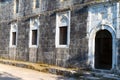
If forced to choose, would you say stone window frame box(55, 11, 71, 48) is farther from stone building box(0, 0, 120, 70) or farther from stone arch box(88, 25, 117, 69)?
stone arch box(88, 25, 117, 69)

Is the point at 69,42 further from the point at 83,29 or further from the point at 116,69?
the point at 116,69

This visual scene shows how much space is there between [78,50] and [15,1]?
377 inches

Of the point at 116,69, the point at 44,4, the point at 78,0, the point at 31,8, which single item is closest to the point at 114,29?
the point at 116,69

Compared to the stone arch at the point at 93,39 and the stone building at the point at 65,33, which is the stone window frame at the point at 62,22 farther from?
the stone arch at the point at 93,39

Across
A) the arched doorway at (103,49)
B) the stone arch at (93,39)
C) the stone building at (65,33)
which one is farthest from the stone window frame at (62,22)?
the arched doorway at (103,49)

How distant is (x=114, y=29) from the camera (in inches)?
478

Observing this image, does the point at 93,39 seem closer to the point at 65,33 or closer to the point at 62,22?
the point at 65,33

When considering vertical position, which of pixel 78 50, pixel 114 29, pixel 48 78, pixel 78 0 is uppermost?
pixel 78 0

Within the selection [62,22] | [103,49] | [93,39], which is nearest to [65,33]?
[62,22]

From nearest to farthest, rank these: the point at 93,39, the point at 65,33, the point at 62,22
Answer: the point at 93,39, the point at 65,33, the point at 62,22

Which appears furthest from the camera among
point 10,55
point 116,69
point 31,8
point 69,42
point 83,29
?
point 10,55

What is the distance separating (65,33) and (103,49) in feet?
9.99

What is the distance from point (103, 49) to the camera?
1316 cm

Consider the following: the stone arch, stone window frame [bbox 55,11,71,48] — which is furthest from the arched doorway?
stone window frame [bbox 55,11,71,48]
